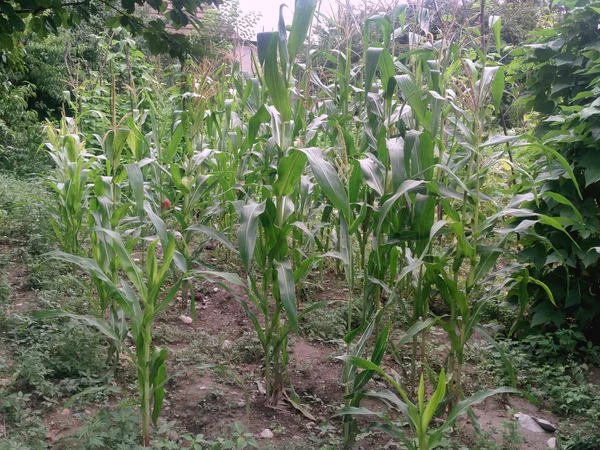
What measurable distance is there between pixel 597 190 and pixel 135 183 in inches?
103

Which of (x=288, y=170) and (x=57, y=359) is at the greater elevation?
(x=288, y=170)

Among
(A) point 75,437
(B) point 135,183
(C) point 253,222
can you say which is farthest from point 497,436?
(B) point 135,183

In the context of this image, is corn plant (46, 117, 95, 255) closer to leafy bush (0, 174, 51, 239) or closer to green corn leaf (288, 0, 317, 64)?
leafy bush (0, 174, 51, 239)

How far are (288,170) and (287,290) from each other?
19.5 inches

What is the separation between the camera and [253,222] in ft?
7.17

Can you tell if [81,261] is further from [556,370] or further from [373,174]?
[556,370]

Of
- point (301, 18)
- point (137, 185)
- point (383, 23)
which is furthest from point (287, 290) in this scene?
point (383, 23)

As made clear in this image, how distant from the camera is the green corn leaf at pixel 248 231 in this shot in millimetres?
2088

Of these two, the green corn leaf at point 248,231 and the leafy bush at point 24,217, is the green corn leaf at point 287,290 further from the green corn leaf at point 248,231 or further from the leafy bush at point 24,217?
the leafy bush at point 24,217

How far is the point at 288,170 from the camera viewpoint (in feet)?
7.39

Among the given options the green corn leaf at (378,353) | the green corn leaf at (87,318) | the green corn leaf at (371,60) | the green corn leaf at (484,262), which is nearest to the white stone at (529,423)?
the green corn leaf at (484,262)

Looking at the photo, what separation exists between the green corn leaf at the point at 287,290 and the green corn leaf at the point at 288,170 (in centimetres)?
32

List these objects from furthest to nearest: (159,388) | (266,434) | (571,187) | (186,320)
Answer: (186,320) < (571,187) < (266,434) < (159,388)

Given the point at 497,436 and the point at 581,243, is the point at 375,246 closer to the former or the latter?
the point at 497,436
